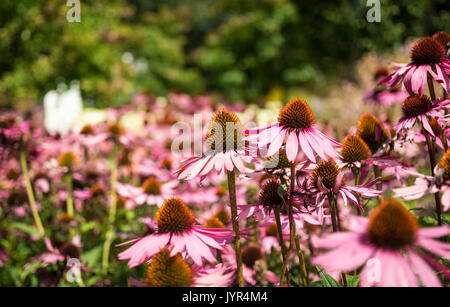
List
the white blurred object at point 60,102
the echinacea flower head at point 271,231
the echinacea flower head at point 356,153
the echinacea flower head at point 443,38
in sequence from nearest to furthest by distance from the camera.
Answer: the echinacea flower head at point 356,153 < the echinacea flower head at point 443,38 < the echinacea flower head at point 271,231 < the white blurred object at point 60,102

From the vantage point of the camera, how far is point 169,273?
79cm

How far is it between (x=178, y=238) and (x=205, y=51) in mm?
18699

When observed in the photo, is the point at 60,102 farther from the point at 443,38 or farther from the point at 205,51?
the point at 205,51

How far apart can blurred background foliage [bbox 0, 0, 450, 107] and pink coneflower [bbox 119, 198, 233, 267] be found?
6.68 m

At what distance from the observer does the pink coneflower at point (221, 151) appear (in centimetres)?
88

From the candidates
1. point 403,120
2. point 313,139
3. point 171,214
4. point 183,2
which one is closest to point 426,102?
point 403,120

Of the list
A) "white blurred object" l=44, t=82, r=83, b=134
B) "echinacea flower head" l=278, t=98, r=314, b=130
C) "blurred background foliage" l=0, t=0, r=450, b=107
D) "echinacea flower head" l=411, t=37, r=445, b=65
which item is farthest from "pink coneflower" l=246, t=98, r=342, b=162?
"blurred background foliage" l=0, t=0, r=450, b=107

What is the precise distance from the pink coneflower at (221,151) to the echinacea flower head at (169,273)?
0.21 meters

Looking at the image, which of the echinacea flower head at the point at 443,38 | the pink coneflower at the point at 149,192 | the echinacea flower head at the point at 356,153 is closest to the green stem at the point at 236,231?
the echinacea flower head at the point at 356,153

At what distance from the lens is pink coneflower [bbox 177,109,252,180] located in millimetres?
883

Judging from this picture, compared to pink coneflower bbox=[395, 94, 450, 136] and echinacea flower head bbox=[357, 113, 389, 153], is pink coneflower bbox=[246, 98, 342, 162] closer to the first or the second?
pink coneflower bbox=[395, 94, 450, 136]

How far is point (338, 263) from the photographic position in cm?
58

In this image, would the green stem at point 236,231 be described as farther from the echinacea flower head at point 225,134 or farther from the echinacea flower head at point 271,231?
the echinacea flower head at point 271,231
